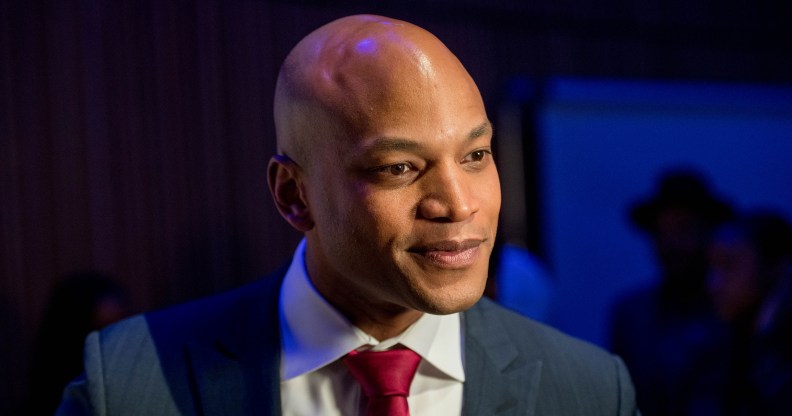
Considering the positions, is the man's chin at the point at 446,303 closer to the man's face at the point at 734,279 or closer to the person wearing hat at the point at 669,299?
the man's face at the point at 734,279

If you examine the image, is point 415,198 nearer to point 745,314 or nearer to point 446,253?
point 446,253

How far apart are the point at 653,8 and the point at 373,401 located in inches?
138

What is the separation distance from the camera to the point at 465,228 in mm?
1378

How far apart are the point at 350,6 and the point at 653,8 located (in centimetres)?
184

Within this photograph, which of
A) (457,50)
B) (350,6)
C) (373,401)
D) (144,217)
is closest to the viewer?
(373,401)

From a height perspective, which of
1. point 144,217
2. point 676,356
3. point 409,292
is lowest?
point 676,356

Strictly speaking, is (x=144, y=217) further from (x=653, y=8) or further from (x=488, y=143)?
(x=653, y=8)

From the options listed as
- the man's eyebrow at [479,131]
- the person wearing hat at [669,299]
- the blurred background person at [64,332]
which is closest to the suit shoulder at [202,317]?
the man's eyebrow at [479,131]

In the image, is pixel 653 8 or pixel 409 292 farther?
pixel 653 8

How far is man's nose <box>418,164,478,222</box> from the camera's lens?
1362 millimetres

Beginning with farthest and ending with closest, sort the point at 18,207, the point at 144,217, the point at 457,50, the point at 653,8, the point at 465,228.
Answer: the point at 653,8, the point at 457,50, the point at 144,217, the point at 18,207, the point at 465,228

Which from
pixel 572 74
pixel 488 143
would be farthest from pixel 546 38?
pixel 488 143

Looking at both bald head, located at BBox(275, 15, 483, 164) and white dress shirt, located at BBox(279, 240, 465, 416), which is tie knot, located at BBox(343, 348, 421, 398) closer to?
white dress shirt, located at BBox(279, 240, 465, 416)

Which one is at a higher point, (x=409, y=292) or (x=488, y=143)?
(x=488, y=143)
